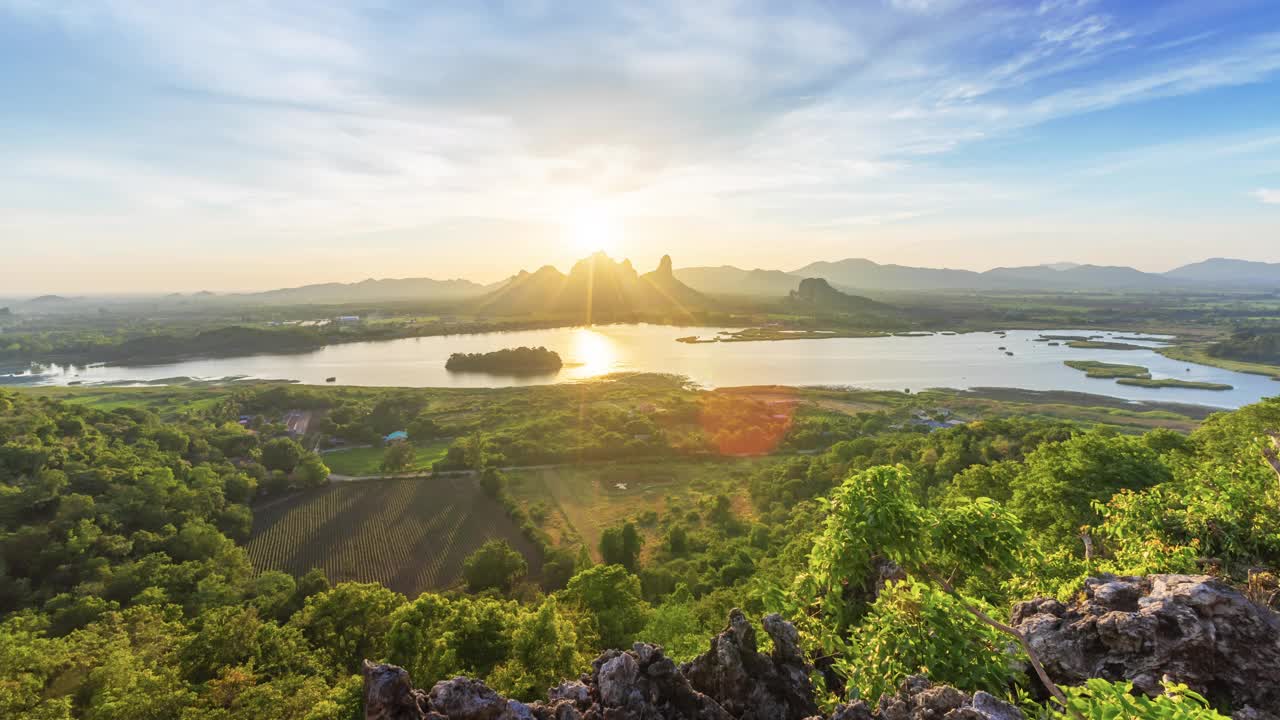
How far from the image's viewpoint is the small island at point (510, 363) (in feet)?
283

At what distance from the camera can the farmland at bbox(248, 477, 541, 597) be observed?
25641 millimetres

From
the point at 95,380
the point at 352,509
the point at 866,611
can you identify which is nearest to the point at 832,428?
the point at 352,509

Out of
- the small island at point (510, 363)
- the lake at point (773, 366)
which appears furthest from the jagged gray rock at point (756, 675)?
the small island at point (510, 363)

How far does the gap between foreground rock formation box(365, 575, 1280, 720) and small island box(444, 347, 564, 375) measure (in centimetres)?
8068

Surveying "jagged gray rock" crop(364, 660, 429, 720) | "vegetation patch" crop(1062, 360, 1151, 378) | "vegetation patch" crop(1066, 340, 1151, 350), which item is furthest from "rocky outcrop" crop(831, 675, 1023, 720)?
"vegetation patch" crop(1066, 340, 1151, 350)

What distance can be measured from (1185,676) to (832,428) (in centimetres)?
4351

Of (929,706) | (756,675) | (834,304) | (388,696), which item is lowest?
(756,675)

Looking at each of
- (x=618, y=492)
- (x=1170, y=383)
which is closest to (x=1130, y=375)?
(x=1170, y=383)

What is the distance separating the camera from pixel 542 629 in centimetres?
1350

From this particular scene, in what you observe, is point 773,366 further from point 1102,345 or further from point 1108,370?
point 1102,345

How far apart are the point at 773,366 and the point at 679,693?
79683mm

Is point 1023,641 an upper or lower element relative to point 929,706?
upper

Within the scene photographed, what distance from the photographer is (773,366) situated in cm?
8250

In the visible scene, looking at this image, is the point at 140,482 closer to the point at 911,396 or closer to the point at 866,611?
the point at 866,611
